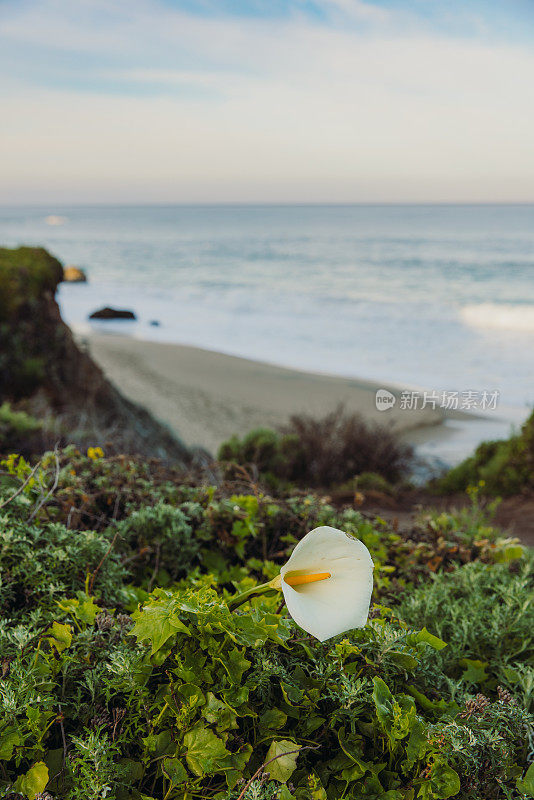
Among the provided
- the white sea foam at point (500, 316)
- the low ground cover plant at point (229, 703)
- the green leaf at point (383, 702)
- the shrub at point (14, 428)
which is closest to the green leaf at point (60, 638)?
the low ground cover plant at point (229, 703)

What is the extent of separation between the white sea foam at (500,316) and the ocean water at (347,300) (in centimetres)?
7

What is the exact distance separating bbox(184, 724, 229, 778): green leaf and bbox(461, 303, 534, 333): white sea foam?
21855 millimetres

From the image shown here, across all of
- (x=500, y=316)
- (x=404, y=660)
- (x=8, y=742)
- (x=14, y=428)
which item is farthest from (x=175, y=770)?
(x=500, y=316)

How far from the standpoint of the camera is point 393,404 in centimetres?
1248

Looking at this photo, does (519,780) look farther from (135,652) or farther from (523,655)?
(135,652)

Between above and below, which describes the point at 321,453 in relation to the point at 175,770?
below

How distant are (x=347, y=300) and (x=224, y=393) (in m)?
16.0

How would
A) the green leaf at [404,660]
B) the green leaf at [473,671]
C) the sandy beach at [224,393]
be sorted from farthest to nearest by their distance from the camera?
1. the sandy beach at [224,393]
2. the green leaf at [473,671]
3. the green leaf at [404,660]

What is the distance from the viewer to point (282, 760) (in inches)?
45.1

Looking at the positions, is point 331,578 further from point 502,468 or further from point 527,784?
point 502,468

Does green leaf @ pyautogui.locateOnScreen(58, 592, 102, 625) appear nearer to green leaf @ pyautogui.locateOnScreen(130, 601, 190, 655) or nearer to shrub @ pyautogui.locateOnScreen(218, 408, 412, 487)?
green leaf @ pyautogui.locateOnScreen(130, 601, 190, 655)

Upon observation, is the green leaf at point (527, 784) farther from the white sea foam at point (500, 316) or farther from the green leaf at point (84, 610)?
Answer: the white sea foam at point (500, 316)

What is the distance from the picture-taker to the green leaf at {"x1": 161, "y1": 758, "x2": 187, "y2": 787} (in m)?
1.13

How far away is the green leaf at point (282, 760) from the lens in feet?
3.71
